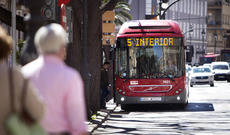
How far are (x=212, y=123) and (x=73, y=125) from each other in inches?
505

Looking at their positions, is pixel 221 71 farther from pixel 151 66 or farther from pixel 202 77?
pixel 151 66

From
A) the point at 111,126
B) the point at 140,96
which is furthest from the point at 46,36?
the point at 140,96

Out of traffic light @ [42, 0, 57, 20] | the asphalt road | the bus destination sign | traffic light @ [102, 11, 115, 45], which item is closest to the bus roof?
the bus destination sign

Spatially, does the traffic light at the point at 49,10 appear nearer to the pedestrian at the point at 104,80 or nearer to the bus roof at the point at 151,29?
the bus roof at the point at 151,29

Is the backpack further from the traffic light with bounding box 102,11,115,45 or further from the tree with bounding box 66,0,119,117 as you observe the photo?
the traffic light with bounding box 102,11,115,45

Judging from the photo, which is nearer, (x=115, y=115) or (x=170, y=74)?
(x=115, y=115)

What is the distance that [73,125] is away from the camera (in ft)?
18.3

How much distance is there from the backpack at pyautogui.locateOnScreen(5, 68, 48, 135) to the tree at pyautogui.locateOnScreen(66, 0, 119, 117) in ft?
45.0

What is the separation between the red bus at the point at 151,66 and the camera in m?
24.0

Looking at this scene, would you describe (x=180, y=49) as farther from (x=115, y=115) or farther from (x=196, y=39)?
(x=196, y=39)

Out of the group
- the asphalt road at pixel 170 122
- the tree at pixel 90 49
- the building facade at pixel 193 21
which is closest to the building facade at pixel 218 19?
the building facade at pixel 193 21

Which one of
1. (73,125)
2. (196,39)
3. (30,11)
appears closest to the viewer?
(73,125)

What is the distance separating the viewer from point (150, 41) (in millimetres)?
→ 24188

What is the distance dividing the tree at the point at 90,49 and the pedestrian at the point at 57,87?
43.0ft
